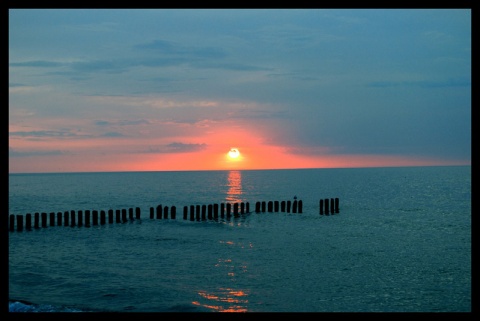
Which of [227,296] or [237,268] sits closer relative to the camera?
[227,296]

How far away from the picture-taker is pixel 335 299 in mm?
13734

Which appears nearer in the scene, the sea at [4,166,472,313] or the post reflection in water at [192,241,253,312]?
the post reflection in water at [192,241,253,312]

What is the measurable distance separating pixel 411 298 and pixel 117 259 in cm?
1171

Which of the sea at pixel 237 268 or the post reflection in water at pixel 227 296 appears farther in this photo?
the sea at pixel 237 268
